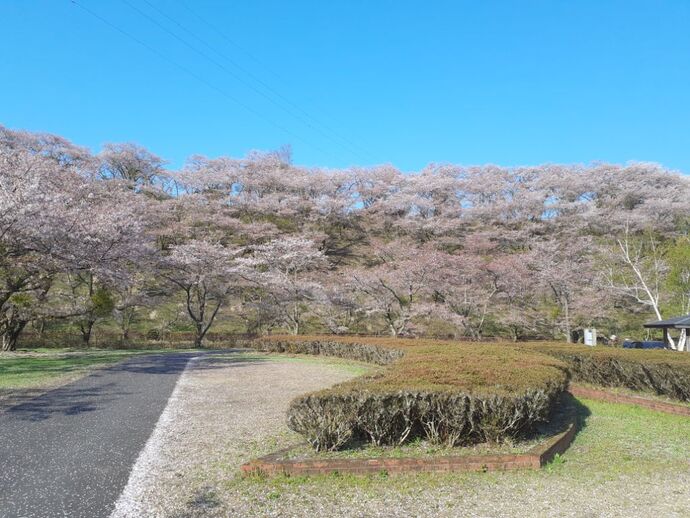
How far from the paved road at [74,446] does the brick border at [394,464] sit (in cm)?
136

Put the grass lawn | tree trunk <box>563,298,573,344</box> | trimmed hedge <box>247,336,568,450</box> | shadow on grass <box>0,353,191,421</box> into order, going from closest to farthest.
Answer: trimmed hedge <box>247,336,568,450</box> → shadow on grass <box>0,353,191,421</box> → the grass lawn → tree trunk <box>563,298,573,344</box>

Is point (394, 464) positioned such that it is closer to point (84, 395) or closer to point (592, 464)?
point (592, 464)

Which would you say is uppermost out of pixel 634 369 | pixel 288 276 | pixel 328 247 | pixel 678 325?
pixel 328 247

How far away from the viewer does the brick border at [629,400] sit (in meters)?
7.86

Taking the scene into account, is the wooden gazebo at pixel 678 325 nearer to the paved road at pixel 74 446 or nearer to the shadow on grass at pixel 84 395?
the paved road at pixel 74 446

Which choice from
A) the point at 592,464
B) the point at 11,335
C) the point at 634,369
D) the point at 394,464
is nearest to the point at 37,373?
the point at 394,464

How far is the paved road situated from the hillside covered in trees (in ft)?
24.5

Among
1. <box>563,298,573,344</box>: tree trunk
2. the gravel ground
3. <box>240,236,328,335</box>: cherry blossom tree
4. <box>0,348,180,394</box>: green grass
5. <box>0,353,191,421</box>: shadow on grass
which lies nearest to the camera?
the gravel ground

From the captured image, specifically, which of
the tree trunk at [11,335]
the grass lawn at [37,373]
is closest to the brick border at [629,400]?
the grass lawn at [37,373]

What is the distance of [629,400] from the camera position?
8703 millimetres

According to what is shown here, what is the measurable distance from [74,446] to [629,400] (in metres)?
9.27

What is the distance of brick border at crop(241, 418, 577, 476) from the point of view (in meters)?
4.45

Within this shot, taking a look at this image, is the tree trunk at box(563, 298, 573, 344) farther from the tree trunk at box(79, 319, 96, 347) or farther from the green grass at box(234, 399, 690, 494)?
the tree trunk at box(79, 319, 96, 347)

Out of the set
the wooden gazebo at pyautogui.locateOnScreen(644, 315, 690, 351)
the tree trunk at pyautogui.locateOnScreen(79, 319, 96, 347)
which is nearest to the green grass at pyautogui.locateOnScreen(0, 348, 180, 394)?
the tree trunk at pyautogui.locateOnScreen(79, 319, 96, 347)
